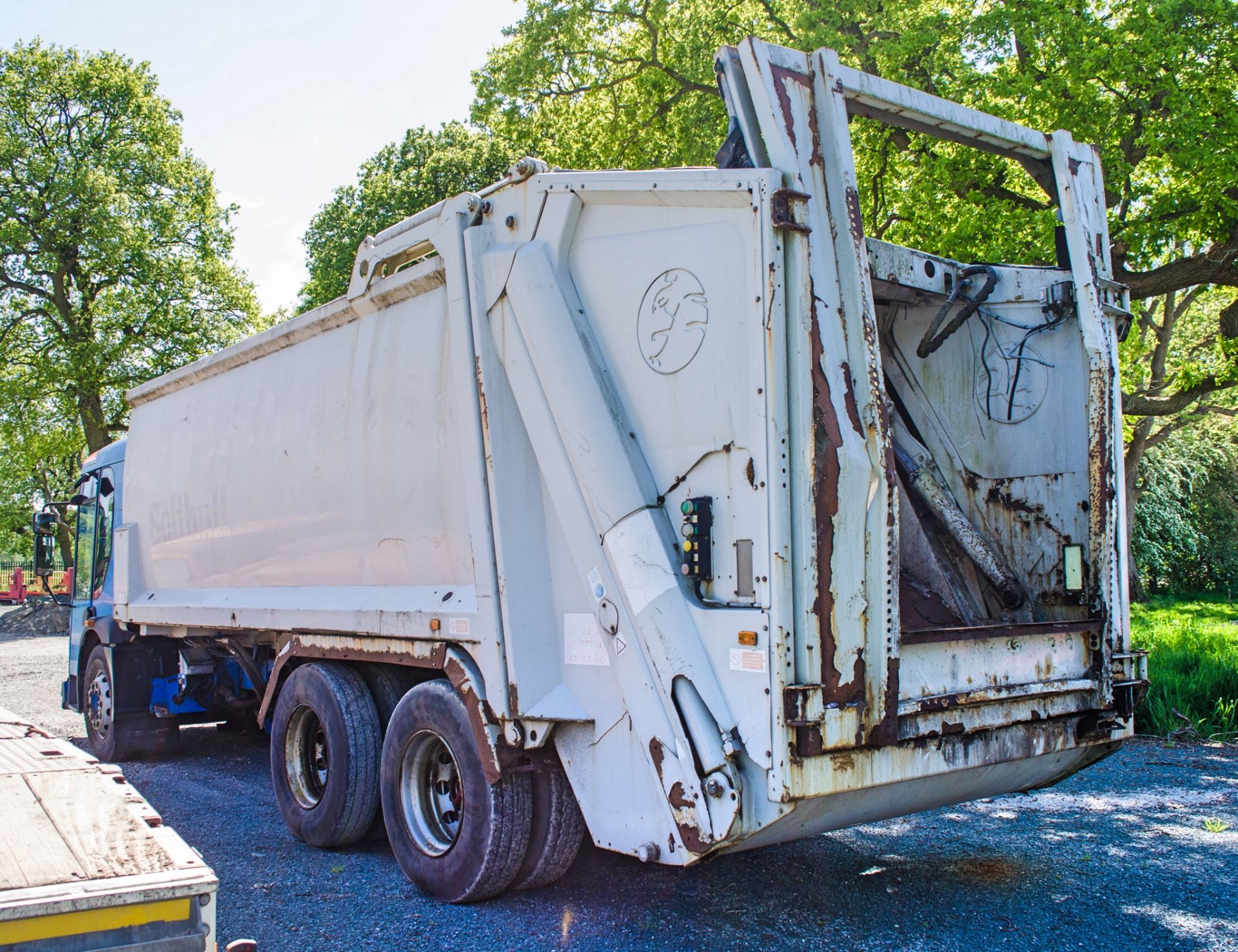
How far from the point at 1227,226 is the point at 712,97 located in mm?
6715

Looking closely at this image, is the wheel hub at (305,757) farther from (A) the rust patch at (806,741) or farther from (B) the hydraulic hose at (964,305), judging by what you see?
(B) the hydraulic hose at (964,305)

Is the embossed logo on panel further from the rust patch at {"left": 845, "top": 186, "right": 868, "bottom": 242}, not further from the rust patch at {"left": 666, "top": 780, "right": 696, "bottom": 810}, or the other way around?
the rust patch at {"left": 666, "top": 780, "right": 696, "bottom": 810}

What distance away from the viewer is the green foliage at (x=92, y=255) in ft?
81.1

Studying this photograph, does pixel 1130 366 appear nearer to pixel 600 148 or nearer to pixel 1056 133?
pixel 600 148

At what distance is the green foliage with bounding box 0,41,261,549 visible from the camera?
24734mm

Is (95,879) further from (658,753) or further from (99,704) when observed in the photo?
(99,704)

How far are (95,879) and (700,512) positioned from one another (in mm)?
2099

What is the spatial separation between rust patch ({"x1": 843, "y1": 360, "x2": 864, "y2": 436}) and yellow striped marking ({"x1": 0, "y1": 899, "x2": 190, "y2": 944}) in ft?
7.93

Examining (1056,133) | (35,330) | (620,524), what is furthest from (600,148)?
(35,330)

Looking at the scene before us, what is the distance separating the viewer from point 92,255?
82.1 feet

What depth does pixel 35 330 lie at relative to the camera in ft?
84.1

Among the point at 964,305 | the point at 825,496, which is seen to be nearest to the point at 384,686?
the point at 825,496

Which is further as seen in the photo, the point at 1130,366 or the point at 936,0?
the point at 1130,366

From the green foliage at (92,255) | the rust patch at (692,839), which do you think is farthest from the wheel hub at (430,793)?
the green foliage at (92,255)
